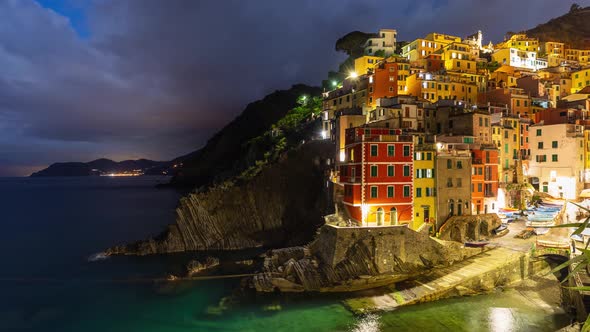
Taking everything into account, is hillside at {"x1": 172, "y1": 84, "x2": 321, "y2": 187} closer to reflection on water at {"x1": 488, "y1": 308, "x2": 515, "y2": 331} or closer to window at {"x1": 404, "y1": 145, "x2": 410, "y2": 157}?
window at {"x1": 404, "y1": 145, "x2": 410, "y2": 157}

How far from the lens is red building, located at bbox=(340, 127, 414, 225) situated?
35.8 m

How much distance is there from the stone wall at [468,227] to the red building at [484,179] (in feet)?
4.07

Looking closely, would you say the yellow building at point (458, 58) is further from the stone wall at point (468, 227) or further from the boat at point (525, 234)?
the boat at point (525, 234)

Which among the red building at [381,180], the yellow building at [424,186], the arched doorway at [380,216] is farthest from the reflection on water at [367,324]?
the yellow building at [424,186]

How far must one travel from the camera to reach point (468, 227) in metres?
38.4

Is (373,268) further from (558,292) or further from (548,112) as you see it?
(548,112)

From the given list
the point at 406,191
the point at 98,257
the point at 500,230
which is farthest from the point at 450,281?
the point at 98,257

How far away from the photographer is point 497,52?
77.8m

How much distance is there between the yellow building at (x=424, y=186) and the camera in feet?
123

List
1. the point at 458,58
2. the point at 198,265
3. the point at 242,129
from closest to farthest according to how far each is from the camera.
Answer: the point at 198,265
the point at 458,58
the point at 242,129

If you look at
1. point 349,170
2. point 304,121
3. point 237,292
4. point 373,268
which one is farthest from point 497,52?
point 237,292

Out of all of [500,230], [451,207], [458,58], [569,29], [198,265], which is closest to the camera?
[500,230]

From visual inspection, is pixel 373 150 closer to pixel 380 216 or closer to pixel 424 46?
pixel 380 216

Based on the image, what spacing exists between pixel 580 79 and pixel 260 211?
64.0 m
